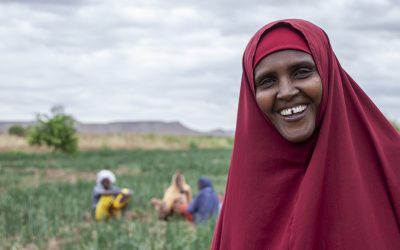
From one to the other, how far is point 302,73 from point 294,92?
78 millimetres

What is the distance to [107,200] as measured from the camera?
28.3 ft

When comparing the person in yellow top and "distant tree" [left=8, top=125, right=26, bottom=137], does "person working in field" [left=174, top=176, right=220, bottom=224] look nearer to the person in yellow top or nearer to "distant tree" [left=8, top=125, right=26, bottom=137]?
the person in yellow top

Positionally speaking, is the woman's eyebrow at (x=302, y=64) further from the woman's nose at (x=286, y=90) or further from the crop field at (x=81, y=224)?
the crop field at (x=81, y=224)

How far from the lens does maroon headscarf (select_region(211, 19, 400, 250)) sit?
199 centimetres

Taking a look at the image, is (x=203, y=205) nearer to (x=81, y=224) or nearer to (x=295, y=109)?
(x=81, y=224)

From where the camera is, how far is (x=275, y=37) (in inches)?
81.8

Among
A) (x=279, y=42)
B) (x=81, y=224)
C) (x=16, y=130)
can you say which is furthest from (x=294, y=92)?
(x=16, y=130)

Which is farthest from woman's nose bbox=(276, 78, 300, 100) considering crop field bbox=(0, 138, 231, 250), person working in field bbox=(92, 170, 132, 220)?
person working in field bbox=(92, 170, 132, 220)

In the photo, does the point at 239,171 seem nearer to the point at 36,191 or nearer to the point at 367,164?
the point at 367,164

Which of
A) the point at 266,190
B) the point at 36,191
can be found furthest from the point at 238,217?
the point at 36,191

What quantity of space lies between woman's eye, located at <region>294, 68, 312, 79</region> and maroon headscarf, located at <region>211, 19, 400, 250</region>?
0.13 feet

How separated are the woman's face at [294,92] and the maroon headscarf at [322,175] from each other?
0.03 m

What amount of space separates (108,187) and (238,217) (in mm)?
7055

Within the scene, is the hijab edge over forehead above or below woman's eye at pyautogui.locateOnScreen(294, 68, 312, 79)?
above
